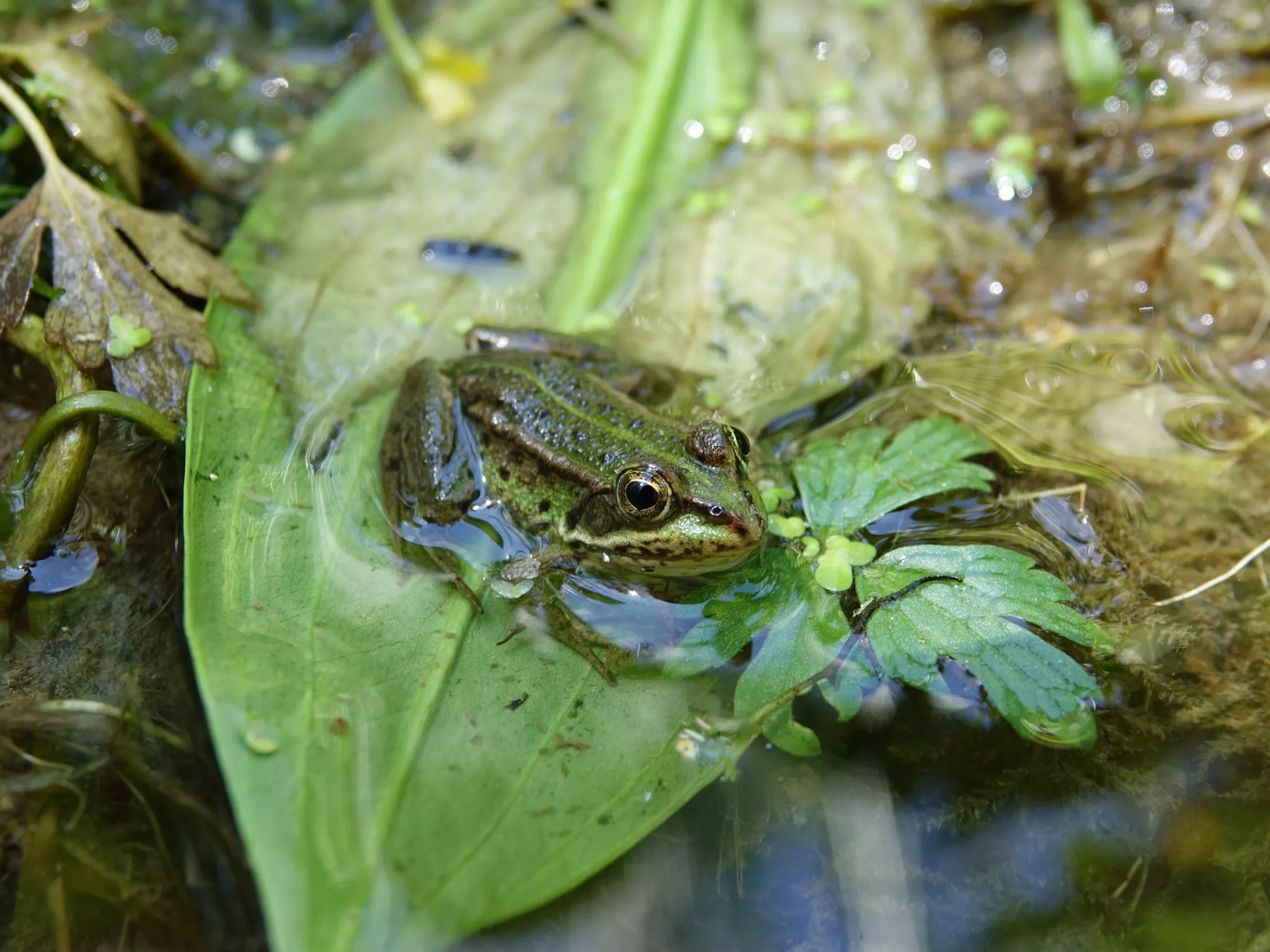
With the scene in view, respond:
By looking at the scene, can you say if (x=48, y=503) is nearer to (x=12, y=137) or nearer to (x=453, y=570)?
(x=453, y=570)

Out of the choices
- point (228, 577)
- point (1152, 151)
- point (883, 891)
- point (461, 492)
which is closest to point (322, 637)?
point (228, 577)

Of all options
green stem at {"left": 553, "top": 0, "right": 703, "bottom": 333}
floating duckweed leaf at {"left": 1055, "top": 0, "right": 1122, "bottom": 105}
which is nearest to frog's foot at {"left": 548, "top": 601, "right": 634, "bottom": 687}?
green stem at {"left": 553, "top": 0, "right": 703, "bottom": 333}

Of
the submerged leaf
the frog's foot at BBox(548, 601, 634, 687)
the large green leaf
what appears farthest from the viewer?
the submerged leaf

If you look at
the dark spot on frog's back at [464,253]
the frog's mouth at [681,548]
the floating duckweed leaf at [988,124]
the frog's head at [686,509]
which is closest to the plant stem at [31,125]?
the dark spot on frog's back at [464,253]

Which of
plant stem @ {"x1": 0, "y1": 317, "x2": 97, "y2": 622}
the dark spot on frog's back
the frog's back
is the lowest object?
the frog's back

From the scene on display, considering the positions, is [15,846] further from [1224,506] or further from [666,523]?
[1224,506]

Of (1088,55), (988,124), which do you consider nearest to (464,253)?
(988,124)

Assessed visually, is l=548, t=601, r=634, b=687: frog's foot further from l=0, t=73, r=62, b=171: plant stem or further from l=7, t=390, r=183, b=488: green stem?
l=0, t=73, r=62, b=171: plant stem

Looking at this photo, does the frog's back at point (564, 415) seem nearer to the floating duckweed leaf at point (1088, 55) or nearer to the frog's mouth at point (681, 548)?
the frog's mouth at point (681, 548)
